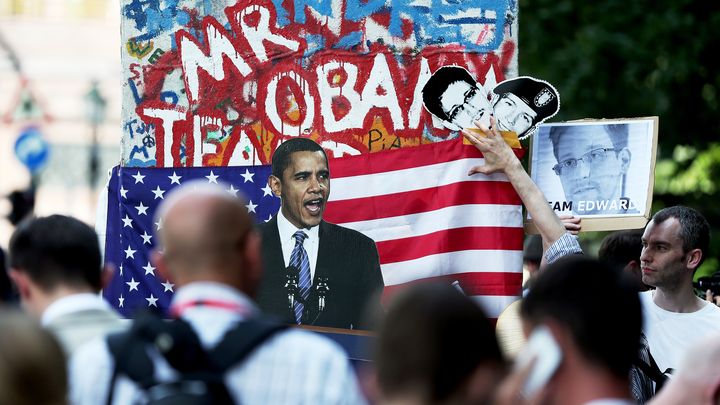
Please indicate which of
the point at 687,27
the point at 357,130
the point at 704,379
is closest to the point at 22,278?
the point at 704,379

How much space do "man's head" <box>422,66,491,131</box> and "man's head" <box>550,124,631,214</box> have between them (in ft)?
1.62

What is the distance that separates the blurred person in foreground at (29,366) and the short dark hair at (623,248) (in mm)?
5257

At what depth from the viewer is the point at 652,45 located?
48.8 ft

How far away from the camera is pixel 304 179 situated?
652 cm

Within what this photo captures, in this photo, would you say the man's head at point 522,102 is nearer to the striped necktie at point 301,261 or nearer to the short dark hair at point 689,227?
the short dark hair at point 689,227

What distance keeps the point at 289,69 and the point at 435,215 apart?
115 centimetres

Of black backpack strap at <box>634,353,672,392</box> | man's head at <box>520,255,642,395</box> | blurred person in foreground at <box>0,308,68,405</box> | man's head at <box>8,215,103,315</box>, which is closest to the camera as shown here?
blurred person in foreground at <box>0,308,68,405</box>

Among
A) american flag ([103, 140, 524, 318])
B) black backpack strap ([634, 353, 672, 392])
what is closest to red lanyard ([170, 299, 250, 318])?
black backpack strap ([634, 353, 672, 392])

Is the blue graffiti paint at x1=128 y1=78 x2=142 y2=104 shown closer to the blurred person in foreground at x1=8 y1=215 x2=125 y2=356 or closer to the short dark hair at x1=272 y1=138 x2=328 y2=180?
the short dark hair at x1=272 y1=138 x2=328 y2=180

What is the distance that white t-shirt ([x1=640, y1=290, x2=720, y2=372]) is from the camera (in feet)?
19.7

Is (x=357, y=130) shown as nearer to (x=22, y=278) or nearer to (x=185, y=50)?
(x=185, y=50)

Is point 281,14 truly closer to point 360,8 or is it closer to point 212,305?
point 360,8

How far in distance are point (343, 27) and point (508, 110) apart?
103cm

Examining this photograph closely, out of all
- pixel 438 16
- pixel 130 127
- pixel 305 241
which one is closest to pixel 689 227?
pixel 438 16
